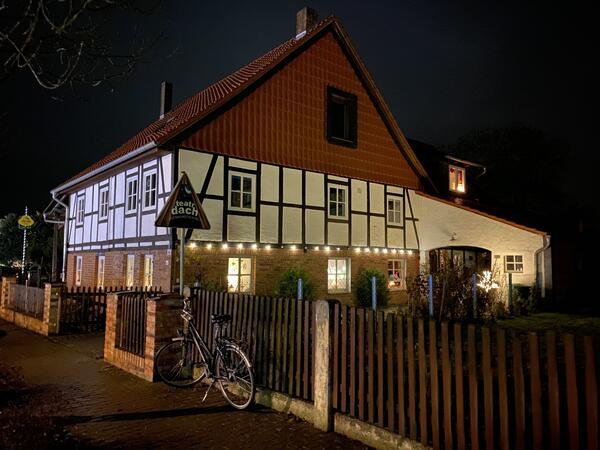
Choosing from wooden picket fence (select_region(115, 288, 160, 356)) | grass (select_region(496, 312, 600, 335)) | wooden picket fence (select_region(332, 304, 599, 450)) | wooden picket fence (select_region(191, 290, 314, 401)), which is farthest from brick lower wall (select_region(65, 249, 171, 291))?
wooden picket fence (select_region(332, 304, 599, 450))

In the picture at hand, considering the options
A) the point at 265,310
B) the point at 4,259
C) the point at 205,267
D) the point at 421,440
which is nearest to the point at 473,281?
the point at 205,267

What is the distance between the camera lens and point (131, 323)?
8328 millimetres

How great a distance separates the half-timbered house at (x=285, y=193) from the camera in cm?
1509

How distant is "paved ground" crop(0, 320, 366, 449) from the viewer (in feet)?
16.5

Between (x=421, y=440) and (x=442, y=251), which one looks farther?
(x=442, y=251)

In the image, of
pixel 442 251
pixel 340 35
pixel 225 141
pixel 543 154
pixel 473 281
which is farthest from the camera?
pixel 543 154

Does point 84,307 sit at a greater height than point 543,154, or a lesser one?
lesser

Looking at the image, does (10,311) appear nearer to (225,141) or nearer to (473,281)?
(225,141)

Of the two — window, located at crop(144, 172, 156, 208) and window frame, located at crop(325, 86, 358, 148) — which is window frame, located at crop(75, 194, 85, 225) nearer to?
window, located at crop(144, 172, 156, 208)

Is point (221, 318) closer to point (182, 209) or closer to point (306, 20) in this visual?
point (182, 209)

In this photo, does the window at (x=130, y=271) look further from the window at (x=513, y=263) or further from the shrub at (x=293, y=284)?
the window at (x=513, y=263)

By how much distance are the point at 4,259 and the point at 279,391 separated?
48575mm

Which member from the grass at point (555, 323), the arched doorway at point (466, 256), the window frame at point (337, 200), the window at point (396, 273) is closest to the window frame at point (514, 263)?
the grass at point (555, 323)

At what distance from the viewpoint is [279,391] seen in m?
6.12
